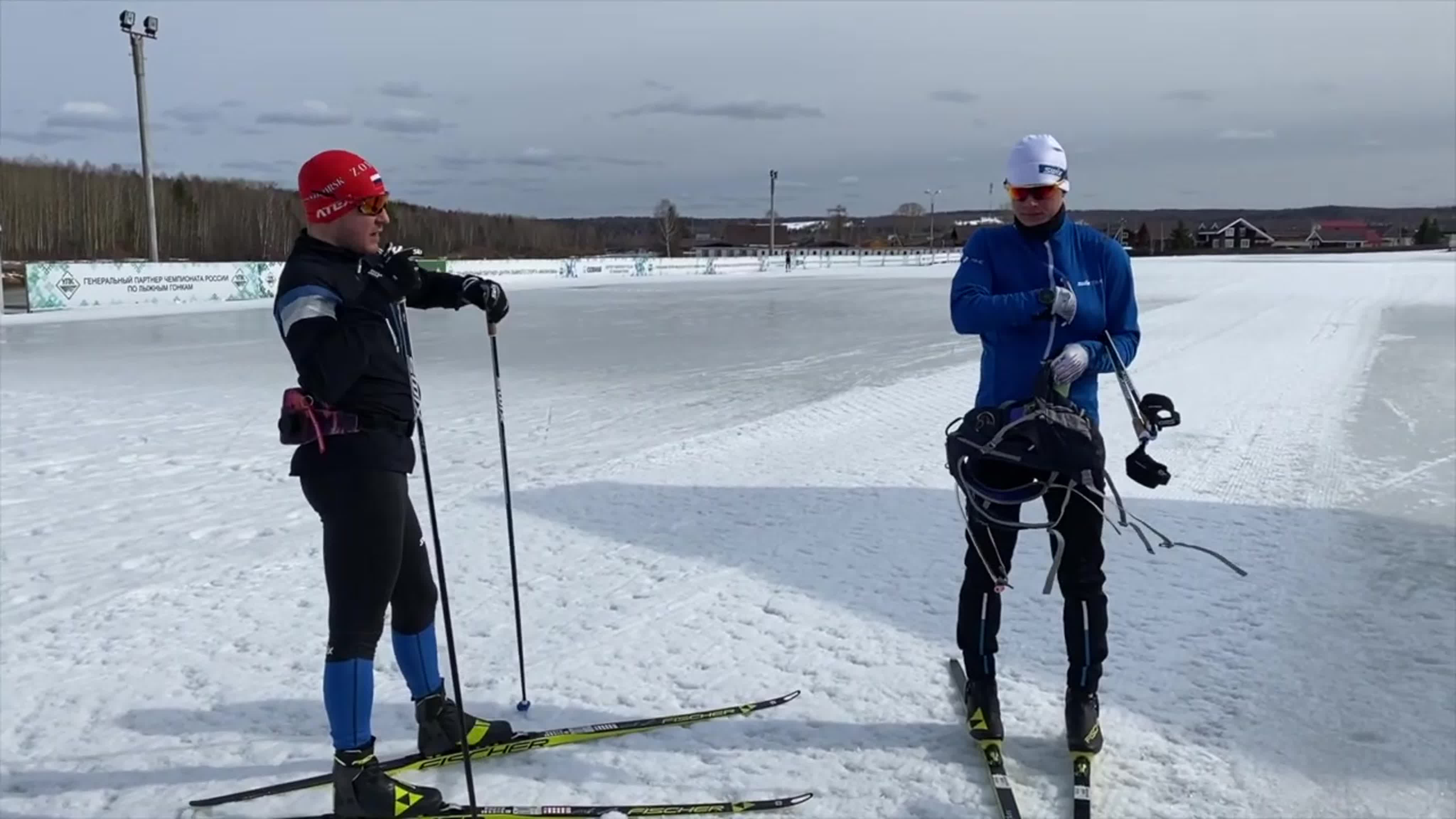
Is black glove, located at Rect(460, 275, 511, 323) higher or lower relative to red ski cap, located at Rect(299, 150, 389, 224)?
lower

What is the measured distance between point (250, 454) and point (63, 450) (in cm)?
160

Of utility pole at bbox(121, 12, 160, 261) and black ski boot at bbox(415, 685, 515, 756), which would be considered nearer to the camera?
black ski boot at bbox(415, 685, 515, 756)

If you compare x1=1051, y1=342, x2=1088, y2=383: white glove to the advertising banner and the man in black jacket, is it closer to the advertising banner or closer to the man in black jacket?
the man in black jacket

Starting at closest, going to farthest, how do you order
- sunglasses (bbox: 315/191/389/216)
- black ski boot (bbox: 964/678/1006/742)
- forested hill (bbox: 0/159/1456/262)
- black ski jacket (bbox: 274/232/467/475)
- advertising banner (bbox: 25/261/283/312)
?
Result: 1. black ski jacket (bbox: 274/232/467/475)
2. sunglasses (bbox: 315/191/389/216)
3. black ski boot (bbox: 964/678/1006/742)
4. advertising banner (bbox: 25/261/283/312)
5. forested hill (bbox: 0/159/1456/262)

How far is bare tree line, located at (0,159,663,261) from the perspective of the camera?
73562 mm

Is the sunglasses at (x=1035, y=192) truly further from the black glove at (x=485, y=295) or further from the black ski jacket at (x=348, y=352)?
the black ski jacket at (x=348, y=352)

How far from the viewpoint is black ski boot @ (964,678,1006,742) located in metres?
3.61

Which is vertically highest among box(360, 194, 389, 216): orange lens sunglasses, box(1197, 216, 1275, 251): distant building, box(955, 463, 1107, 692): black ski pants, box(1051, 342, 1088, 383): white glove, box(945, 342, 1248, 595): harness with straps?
box(1197, 216, 1275, 251): distant building

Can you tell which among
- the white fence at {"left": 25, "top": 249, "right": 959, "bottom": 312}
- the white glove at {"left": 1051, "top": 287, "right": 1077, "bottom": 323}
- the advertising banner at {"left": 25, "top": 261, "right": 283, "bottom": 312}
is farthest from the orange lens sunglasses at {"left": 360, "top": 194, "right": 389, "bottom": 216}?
the advertising banner at {"left": 25, "top": 261, "right": 283, "bottom": 312}

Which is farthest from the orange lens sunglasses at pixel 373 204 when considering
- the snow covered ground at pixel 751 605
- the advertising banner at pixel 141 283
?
the advertising banner at pixel 141 283

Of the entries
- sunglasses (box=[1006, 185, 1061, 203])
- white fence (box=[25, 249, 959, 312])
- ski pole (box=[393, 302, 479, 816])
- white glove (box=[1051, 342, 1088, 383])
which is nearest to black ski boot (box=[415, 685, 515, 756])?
ski pole (box=[393, 302, 479, 816])

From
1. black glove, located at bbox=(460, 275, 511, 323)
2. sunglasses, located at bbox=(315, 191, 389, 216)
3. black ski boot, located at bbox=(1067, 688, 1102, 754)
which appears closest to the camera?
sunglasses, located at bbox=(315, 191, 389, 216)

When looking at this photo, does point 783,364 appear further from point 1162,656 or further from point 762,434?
point 1162,656

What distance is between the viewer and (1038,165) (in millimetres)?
3229
